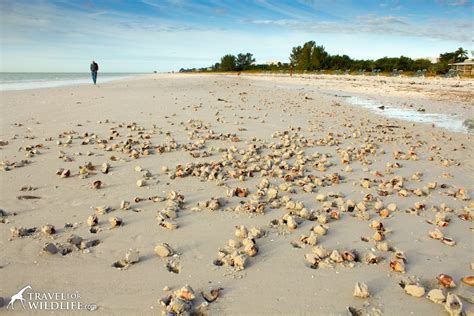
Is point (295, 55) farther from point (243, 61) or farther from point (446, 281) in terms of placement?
point (446, 281)

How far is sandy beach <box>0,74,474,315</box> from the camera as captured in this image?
273 cm

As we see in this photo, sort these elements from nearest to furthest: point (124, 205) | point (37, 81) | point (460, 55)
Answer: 1. point (124, 205)
2. point (37, 81)
3. point (460, 55)

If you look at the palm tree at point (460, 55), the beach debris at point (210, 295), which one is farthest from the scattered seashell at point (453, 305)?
the palm tree at point (460, 55)

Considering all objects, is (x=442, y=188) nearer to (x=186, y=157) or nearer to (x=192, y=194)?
(x=192, y=194)

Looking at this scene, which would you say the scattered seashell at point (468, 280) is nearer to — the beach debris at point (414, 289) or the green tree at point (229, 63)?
the beach debris at point (414, 289)

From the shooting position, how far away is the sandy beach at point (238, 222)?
8.95 ft

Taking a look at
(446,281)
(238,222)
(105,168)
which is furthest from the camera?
(105,168)

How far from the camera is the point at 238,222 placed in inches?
154

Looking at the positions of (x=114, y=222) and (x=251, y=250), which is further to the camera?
(x=114, y=222)

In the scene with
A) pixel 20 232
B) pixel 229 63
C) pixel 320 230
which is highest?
pixel 229 63

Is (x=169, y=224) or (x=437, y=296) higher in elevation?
(x=169, y=224)

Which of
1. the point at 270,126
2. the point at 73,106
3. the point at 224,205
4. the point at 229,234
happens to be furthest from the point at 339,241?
the point at 73,106

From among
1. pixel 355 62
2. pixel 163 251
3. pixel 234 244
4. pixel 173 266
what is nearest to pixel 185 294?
pixel 173 266

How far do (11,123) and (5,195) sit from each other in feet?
19.6
